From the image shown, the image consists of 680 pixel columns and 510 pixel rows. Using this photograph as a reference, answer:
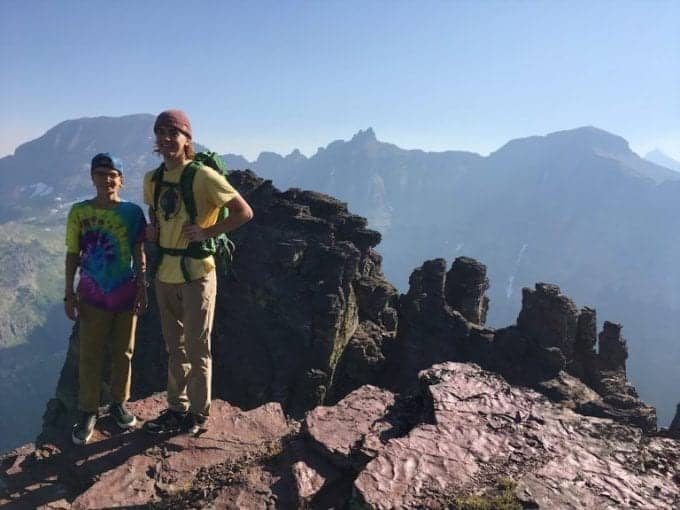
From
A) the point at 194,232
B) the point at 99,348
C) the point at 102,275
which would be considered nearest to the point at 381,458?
the point at 194,232

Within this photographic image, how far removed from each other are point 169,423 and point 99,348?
7.08 ft

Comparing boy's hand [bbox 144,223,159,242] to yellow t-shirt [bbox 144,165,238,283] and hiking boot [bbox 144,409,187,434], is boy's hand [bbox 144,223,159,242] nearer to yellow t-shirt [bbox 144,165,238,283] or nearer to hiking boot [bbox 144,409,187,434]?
yellow t-shirt [bbox 144,165,238,283]

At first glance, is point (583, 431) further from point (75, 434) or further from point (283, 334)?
point (283, 334)

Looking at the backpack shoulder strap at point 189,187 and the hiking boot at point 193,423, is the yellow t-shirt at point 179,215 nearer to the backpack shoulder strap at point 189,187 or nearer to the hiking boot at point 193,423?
the backpack shoulder strap at point 189,187

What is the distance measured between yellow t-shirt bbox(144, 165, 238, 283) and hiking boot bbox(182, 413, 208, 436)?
3.07 meters

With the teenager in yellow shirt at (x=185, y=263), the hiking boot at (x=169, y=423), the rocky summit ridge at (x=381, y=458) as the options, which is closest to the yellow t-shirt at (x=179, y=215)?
the teenager in yellow shirt at (x=185, y=263)

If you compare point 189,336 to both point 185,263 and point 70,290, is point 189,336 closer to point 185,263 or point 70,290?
point 185,263

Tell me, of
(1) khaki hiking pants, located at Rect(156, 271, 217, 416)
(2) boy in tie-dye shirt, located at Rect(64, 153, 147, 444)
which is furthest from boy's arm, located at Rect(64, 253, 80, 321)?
(1) khaki hiking pants, located at Rect(156, 271, 217, 416)

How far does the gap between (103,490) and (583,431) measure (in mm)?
9149

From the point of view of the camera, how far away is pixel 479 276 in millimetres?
53562

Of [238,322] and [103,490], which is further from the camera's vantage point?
[238,322]

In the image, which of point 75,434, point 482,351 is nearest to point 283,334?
point 482,351

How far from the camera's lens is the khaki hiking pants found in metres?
8.45

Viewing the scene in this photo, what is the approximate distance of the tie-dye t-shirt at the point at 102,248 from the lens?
868cm
